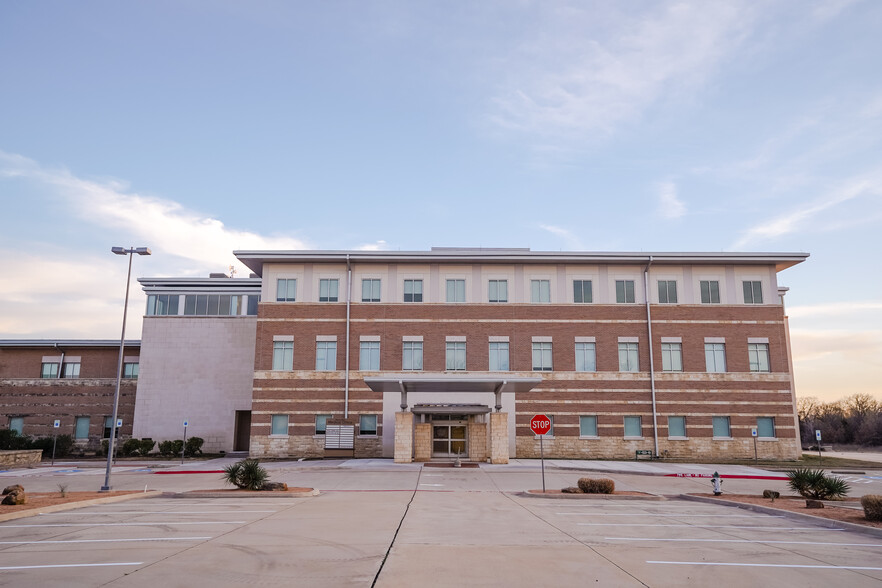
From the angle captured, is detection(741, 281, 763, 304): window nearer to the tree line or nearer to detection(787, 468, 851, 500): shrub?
detection(787, 468, 851, 500): shrub

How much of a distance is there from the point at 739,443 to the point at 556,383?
40.8ft

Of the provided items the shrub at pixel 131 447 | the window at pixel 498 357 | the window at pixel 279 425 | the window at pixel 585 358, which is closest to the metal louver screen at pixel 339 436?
the window at pixel 279 425

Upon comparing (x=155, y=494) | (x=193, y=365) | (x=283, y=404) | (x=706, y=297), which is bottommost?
(x=155, y=494)

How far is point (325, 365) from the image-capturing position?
142 ft

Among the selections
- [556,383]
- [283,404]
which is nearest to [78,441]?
[283,404]

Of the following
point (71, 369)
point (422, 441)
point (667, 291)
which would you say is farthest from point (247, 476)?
point (71, 369)

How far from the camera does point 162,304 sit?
1965 inches

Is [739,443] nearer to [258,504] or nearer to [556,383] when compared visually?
[556,383]

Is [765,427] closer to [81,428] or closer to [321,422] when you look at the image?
[321,422]

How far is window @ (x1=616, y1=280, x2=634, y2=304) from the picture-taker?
144ft

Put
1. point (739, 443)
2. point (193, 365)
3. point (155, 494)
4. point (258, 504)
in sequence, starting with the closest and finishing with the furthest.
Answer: point (258, 504)
point (155, 494)
point (739, 443)
point (193, 365)

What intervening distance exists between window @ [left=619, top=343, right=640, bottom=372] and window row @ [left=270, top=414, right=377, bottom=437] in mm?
16678

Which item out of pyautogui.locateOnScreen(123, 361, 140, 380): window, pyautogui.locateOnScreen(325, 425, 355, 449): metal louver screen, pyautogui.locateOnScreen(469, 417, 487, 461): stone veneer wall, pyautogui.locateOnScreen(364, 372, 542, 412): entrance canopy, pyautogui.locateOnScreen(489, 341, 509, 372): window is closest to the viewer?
pyautogui.locateOnScreen(364, 372, 542, 412): entrance canopy

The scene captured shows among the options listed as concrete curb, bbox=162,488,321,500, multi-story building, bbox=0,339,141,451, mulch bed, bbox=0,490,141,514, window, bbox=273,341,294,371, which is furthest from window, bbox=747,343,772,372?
multi-story building, bbox=0,339,141,451
